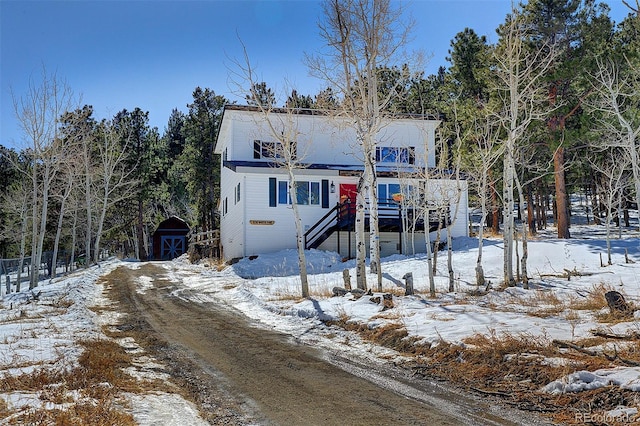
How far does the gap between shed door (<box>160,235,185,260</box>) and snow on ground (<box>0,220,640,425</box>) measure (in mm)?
29151

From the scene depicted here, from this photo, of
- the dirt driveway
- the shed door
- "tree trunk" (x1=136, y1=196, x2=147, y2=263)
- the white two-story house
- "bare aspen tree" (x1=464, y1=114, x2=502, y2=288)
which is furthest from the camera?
the shed door

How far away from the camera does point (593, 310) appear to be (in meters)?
11.2

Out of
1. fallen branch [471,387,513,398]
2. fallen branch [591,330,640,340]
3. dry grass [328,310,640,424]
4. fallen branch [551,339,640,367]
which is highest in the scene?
fallen branch [591,330,640,340]

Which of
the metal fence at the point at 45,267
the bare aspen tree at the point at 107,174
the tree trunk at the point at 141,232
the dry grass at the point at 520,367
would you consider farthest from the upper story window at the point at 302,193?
the tree trunk at the point at 141,232

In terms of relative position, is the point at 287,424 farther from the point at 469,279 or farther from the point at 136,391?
the point at 469,279

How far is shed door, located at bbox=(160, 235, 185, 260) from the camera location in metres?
55.1

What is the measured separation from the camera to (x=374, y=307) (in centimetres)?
1327

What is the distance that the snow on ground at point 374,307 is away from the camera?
791cm

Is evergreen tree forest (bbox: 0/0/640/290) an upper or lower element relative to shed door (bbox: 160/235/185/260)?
upper

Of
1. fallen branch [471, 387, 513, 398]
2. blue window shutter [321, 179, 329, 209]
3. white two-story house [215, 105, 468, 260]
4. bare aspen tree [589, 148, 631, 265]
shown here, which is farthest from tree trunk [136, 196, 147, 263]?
fallen branch [471, 387, 513, 398]

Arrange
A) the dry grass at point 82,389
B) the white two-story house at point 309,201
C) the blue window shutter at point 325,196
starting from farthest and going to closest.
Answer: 1. the blue window shutter at point 325,196
2. the white two-story house at point 309,201
3. the dry grass at point 82,389

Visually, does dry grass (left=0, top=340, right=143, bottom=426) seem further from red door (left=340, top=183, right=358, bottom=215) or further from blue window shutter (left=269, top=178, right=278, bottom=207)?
red door (left=340, top=183, right=358, bottom=215)

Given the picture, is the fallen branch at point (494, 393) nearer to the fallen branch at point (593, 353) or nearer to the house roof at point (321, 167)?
the fallen branch at point (593, 353)

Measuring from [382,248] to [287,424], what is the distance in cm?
2596
